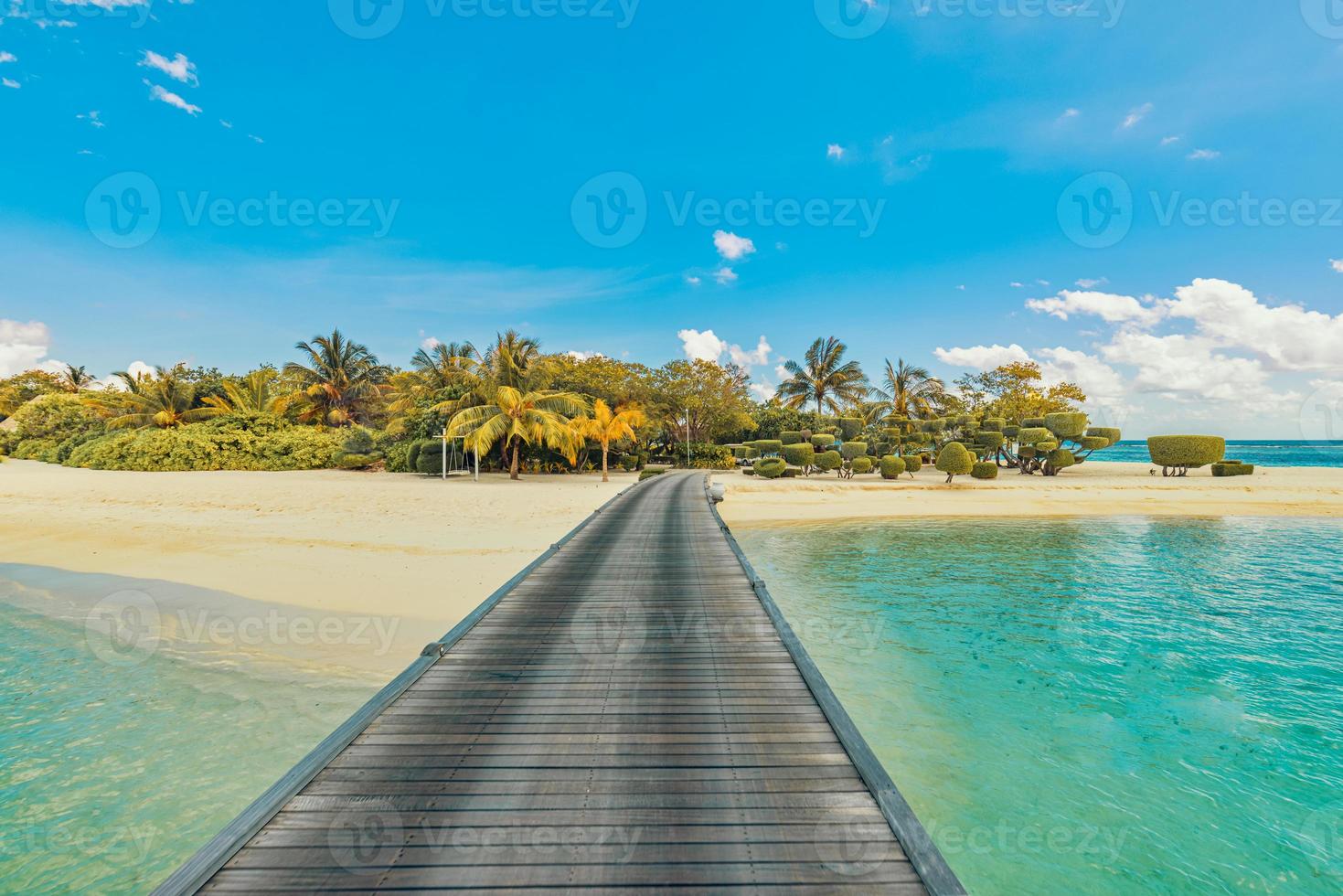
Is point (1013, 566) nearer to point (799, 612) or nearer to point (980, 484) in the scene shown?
point (799, 612)

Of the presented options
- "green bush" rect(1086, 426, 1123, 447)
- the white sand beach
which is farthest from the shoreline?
"green bush" rect(1086, 426, 1123, 447)

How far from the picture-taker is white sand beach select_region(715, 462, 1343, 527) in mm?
19859

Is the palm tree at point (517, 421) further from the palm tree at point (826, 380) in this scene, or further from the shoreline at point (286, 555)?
the palm tree at point (826, 380)

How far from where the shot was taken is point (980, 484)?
82.5ft

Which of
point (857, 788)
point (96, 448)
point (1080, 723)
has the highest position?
point (96, 448)

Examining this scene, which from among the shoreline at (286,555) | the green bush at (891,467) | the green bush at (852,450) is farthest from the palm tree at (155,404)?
the green bush at (891,467)

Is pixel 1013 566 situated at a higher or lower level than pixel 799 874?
lower

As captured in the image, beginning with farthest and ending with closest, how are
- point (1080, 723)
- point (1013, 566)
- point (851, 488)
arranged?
point (851, 488), point (1013, 566), point (1080, 723)

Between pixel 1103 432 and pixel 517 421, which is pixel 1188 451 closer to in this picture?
pixel 1103 432

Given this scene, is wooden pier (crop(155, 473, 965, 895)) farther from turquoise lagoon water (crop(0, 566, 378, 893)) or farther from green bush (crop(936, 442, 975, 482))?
green bush (crop(936, 442, 975, 482))

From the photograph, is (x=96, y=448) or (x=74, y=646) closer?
(x=74, y=646)

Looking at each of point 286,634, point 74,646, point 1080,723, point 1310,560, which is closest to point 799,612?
point 1080,723

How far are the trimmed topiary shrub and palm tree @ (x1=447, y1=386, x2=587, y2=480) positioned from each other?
106ft

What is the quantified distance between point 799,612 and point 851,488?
1715cm
